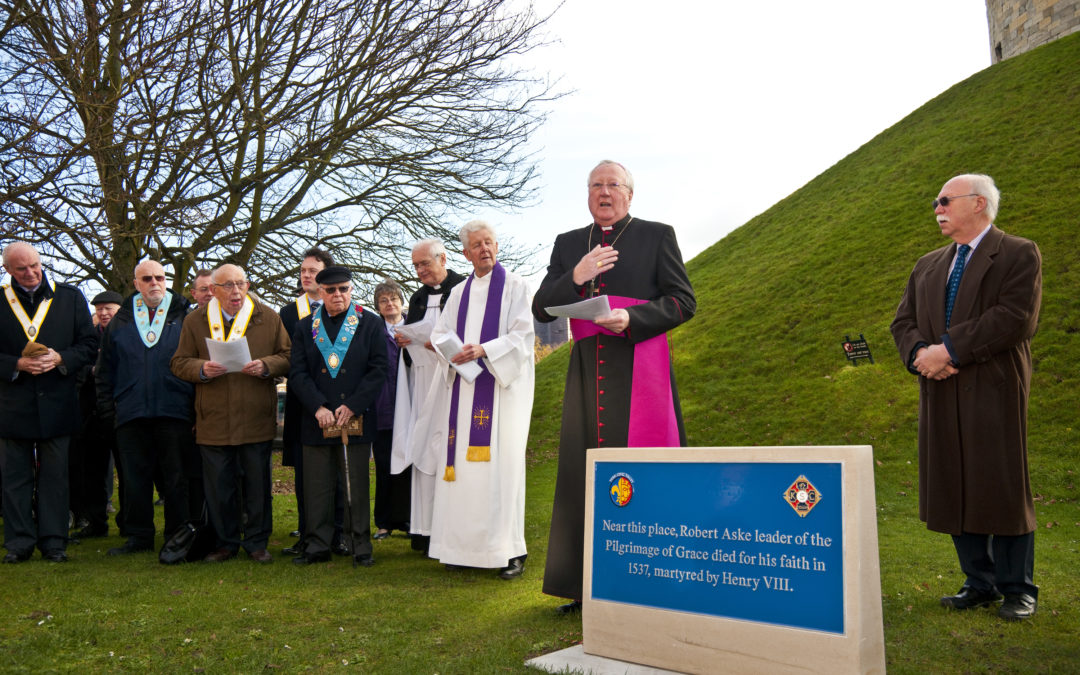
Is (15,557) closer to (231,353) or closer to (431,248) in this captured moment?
(231,353)

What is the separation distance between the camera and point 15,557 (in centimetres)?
693

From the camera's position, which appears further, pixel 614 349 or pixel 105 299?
pixel 105 299

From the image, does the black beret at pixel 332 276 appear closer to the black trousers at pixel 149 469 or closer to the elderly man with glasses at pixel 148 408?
the elderly man with glasses at pixel 148 408

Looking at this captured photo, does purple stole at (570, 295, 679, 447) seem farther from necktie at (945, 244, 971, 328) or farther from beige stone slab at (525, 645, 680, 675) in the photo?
necktie at (945, 244, 971, 328)

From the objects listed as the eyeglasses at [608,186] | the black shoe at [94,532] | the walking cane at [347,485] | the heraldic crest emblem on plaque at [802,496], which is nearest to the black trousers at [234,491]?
the walking cane at [347,485]

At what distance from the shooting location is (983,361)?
197 inches

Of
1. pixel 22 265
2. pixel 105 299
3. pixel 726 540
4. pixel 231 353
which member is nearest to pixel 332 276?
pixel 231 353

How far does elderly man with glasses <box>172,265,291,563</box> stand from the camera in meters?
A: 7.12

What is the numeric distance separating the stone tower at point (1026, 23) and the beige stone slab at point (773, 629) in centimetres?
3510

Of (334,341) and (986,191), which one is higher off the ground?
(986,191)

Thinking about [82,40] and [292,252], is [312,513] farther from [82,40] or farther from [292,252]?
[292,252]

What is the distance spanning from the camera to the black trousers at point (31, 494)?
7.08 m

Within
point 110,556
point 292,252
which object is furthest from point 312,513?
point 292,252

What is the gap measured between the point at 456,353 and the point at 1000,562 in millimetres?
3908
